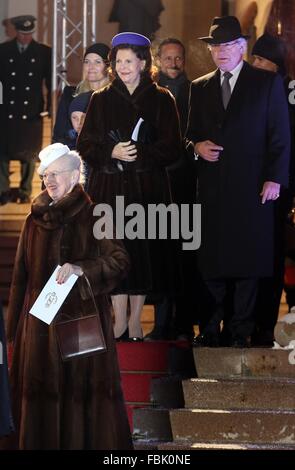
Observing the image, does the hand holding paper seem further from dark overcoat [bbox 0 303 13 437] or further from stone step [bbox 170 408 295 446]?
dark overcoat [bbox 0 303 13 437]

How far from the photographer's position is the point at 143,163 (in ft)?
27.0

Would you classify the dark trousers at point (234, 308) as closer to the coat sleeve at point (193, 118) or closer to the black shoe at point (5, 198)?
the coat sleeve at point (193, 118)

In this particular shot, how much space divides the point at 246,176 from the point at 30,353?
159 cm

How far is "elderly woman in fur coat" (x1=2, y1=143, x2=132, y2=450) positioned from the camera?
718cm

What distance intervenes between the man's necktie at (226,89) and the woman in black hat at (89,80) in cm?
80

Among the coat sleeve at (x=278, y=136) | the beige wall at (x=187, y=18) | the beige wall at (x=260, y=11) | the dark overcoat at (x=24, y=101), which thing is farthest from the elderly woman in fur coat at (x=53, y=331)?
the beige wall at (x=187, y=18)

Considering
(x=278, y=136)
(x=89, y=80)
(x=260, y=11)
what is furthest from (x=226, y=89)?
(x=260, y=11)

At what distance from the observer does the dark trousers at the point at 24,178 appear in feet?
43.2

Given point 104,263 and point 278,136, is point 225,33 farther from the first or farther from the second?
point 104,263

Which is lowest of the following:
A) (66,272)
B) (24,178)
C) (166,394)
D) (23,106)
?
(166,394)

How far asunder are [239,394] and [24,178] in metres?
5.91

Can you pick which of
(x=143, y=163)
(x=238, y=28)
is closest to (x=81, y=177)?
(x=143, y=163)

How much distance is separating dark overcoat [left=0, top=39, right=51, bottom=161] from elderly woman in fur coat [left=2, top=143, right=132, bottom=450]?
233 inches

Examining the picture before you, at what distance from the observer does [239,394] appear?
299 inches
